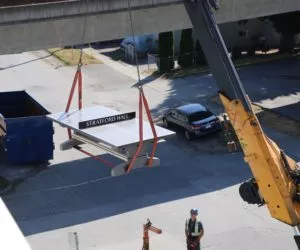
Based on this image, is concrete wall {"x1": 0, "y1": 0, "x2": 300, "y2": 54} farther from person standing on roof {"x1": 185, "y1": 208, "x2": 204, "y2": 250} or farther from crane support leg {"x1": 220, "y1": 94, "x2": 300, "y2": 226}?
crane support leg {"x1": 220, "y1": 94, "x2": 300, "y2": 226}

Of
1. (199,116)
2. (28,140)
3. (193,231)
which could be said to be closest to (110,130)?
(193,231)

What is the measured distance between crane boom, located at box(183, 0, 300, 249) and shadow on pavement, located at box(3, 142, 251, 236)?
8.08 m

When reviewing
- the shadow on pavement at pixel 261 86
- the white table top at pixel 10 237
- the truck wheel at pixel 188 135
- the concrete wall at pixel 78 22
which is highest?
the concrete wall at pixel 78 22

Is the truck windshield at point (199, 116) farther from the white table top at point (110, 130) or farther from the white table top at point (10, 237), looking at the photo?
the white table top at point (10, 237)

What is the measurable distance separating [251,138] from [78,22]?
11.8m

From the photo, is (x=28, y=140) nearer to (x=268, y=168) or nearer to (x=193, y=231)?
→ (x=193, y=231)

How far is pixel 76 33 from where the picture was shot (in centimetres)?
2145

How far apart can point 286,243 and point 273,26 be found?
23.1 metres

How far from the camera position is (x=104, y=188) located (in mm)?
20016

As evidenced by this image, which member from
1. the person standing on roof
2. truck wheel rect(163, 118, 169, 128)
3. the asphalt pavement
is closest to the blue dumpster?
the asphalt pavement

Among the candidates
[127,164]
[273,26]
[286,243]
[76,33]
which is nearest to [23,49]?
[76,33]

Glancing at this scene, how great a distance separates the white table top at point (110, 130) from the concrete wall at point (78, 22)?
434cm

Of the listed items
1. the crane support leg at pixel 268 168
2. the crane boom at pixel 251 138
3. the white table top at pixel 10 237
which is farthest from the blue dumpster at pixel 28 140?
the white table top at pixel 10 237

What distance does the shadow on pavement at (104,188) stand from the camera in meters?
18.4
